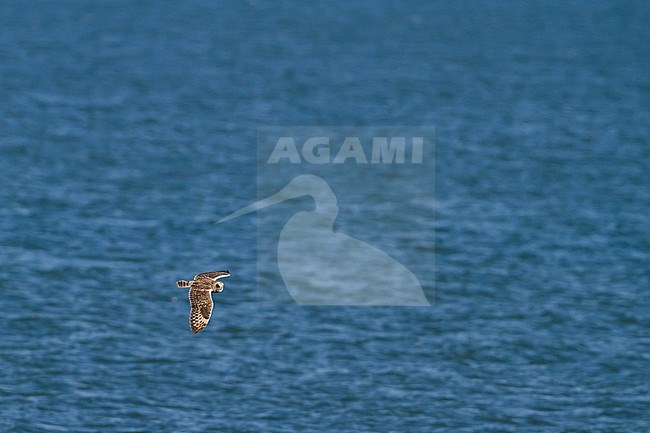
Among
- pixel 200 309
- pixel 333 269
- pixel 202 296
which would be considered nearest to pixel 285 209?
pixel 333 269

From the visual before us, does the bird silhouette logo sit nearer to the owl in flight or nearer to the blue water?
the blue water

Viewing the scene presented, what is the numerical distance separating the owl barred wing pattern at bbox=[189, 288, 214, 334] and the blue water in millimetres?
17270

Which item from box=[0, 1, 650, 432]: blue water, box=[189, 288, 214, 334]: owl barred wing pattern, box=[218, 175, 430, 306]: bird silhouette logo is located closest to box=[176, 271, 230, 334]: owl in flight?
box=[189, 288, 214, 334]: owl barred wing pattern

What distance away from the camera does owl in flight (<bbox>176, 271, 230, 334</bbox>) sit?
36781mm

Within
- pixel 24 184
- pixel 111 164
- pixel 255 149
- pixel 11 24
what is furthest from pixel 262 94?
pixel 11 24

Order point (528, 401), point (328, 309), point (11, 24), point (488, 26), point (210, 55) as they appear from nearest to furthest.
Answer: point (528, 401) < point (328, 309) < point (210, 55) < point (11, 24) < point (488, 26)

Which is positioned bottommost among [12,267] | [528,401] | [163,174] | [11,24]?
[528,401]

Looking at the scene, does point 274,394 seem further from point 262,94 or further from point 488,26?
point 488,26

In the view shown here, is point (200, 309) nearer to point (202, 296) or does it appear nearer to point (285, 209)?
point (202, 296)

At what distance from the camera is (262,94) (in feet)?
387

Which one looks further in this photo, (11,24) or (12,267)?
(11,24)

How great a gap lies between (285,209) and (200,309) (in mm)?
47524

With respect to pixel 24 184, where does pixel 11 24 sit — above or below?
above

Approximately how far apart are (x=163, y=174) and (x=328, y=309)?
88.7ft
